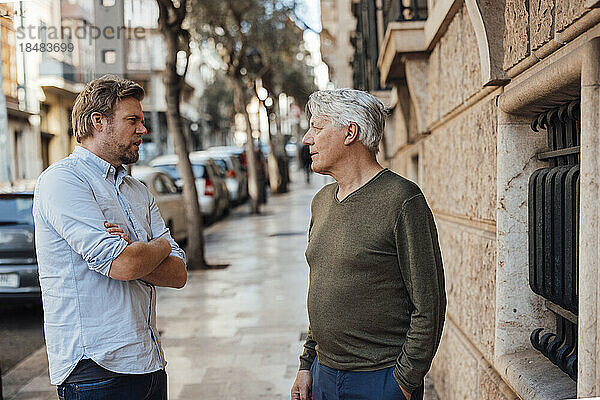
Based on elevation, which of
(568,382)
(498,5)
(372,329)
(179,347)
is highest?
(498,5)

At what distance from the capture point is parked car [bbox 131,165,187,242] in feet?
46.3

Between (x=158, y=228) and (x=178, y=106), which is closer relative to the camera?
(x=158, y=228)

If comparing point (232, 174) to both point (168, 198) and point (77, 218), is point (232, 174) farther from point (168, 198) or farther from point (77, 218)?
point (77, 218)

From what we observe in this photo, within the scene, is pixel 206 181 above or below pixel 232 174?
below

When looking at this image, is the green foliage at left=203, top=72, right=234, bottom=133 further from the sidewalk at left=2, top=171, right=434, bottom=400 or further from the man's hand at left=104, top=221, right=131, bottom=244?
the man's hand at left=104, top=221, right=131, bottom=244

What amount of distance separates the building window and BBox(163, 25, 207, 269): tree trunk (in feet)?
5.31

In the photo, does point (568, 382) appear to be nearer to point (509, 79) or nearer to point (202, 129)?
point (509, 79)

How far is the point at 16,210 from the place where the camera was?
8727mm

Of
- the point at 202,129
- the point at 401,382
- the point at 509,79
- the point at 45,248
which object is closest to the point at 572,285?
the point at 401,382

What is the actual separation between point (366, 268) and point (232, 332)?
539 centimetres

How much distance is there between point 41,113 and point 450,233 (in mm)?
30906

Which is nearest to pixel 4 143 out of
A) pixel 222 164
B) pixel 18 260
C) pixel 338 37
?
pixel 222 164

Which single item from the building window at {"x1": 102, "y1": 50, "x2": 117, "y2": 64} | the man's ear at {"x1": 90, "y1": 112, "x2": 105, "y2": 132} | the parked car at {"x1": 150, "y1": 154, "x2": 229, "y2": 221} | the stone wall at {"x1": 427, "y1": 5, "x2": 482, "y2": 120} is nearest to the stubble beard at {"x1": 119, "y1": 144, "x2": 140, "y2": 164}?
the man's ear at {"x1": 90, "y1": 112, "x2": 105, "y2": 132}

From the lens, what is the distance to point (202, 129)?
182 feet
